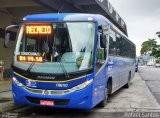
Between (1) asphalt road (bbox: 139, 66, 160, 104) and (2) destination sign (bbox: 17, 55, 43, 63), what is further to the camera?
(1) asphalt road (bbox: 139, 66, 160, 104)

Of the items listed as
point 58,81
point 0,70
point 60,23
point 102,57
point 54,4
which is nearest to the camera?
point 58,81

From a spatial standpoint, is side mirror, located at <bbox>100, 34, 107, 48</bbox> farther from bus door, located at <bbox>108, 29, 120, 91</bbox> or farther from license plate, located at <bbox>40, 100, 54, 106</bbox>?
license plate, located at <bbox>40, 100, 54, 106</bbox>

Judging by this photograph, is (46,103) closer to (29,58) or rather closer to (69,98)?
(69,98)

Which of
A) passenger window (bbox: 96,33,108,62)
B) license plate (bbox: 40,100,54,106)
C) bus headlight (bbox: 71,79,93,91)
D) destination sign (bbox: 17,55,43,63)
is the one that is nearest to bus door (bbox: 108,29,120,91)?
passenger window (bbox: 96,33,108,62)

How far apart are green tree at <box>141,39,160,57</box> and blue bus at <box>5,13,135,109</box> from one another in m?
119

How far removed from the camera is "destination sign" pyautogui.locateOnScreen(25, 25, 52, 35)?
10.3 m

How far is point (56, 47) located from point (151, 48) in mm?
129509

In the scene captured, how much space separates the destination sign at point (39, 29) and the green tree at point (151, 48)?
389 ft

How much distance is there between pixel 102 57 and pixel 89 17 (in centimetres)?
139

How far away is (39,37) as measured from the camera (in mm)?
10383

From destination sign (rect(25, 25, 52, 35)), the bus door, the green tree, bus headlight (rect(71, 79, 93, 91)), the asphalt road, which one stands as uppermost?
the green tree

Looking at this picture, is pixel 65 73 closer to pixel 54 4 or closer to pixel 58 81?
pixel 58 81

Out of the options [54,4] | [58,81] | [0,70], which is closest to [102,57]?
[58,81]

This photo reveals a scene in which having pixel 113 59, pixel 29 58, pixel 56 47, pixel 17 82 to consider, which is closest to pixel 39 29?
pixel 56 47
